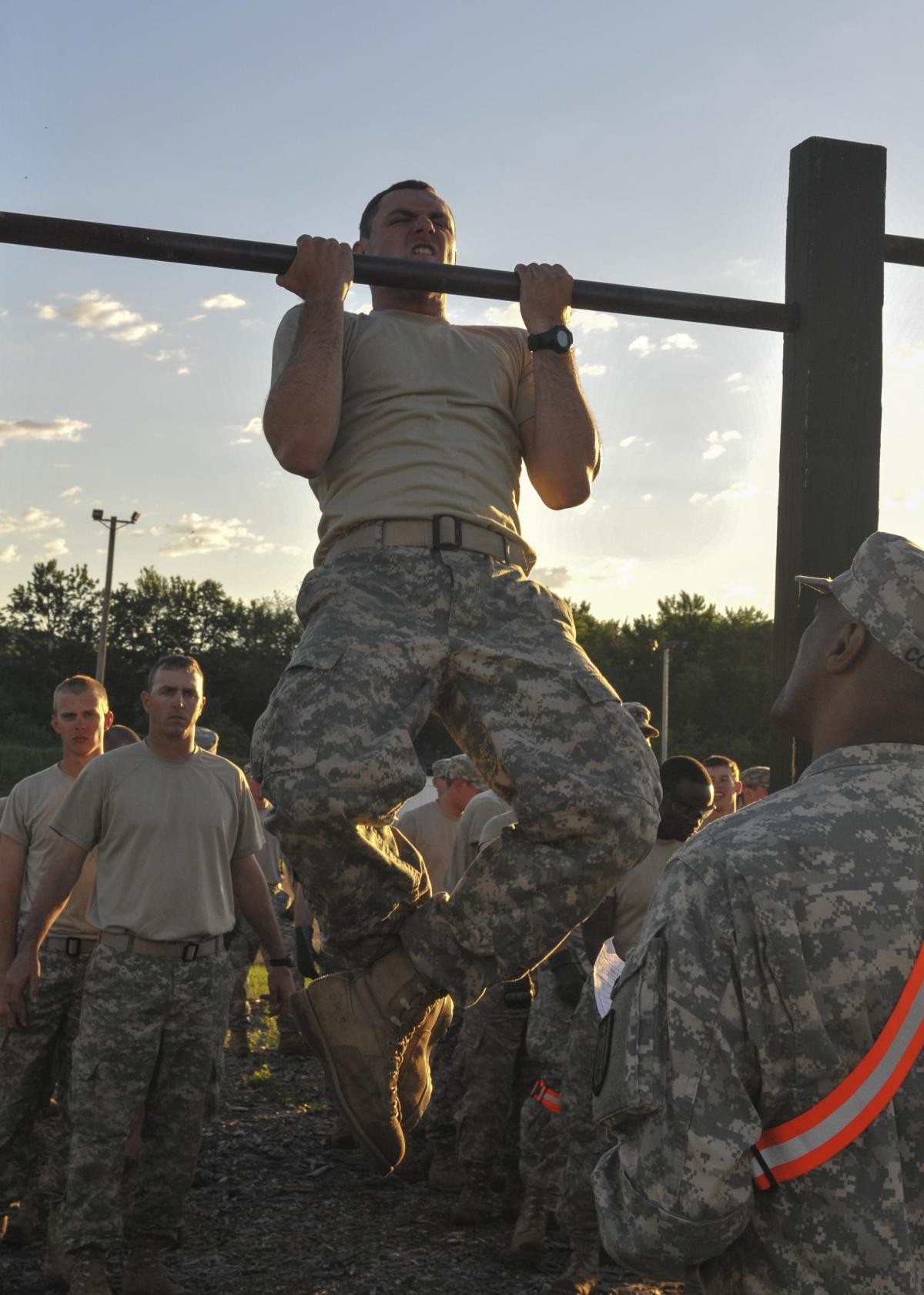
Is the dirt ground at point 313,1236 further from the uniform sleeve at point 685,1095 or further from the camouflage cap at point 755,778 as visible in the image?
the uniform sleeve at point 685,1095

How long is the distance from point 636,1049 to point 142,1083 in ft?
Result: 15.3

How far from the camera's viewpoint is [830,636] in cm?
223

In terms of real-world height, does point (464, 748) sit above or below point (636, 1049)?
above

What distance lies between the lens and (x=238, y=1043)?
37.8 feet

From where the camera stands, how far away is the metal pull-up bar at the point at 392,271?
3094 mm

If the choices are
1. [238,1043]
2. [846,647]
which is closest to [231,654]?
Result: [238,1043]

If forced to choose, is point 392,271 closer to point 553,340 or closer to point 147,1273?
point 553,340

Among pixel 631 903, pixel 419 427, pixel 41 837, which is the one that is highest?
pixel 419 427

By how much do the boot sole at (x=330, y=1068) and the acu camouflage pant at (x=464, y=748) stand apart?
15 cm

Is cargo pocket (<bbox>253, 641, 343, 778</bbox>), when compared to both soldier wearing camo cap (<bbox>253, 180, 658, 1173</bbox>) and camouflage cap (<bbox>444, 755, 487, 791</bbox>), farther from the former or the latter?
camouflage cap (<bbox>444, 755, 487, 791</bbox>)

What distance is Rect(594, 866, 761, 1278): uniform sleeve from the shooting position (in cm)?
197

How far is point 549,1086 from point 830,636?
4.80 metres

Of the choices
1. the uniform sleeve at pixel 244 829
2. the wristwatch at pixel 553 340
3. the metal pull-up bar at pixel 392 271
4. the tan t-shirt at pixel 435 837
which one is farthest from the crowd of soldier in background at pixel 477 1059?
the wristwatch at pixel 553 340

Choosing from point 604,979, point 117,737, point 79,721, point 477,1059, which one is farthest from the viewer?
point 117,737
